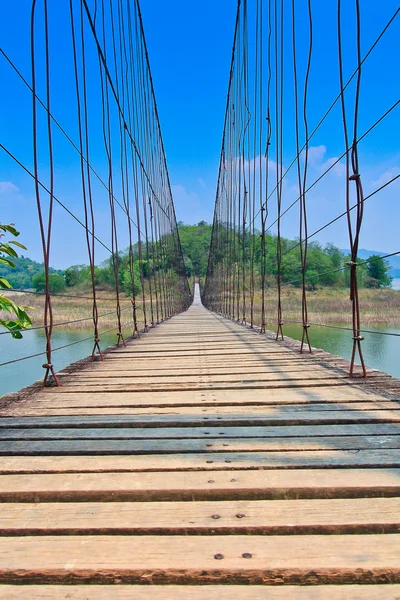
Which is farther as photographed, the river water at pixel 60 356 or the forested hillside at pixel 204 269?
the forested hillside at pixel 204 269

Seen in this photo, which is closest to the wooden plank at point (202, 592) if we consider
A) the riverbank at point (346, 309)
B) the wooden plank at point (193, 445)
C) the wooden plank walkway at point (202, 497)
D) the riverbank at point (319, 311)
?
the wooden plank walkway at point (202, 497)

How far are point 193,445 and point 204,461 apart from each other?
0.29 ft

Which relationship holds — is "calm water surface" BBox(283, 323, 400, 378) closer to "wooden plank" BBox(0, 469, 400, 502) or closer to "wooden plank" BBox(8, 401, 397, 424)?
"wooden plank" BBox(8, 401, 397, 424)

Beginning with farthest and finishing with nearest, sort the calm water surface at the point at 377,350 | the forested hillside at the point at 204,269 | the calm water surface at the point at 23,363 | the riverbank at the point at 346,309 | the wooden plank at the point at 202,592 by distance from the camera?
the riverbank at the point at 346,309 < the forested hillside at the point at 204,269 < the calm water surface at the point at 377,350 < the calm water surface at the point at 23,363 < the wooden plank at the point at 202,592

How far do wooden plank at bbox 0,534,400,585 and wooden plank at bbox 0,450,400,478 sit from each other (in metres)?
0.19

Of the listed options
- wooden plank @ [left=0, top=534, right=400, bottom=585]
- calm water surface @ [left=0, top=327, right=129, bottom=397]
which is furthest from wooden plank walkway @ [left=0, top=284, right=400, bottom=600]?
calm water surface @ [left=0, top=327, right=129, bottom=397]

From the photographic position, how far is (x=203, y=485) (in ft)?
2.46

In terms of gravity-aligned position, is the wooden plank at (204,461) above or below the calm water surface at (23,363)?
above

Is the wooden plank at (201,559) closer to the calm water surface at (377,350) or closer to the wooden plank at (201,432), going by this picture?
the wooden plank at (201,432)

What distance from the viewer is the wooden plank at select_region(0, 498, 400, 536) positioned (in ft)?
2.08

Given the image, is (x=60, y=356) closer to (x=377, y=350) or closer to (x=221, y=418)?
(x=377, y=350)

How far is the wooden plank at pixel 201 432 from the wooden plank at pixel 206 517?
0.27m

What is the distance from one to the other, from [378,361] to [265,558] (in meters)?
10.9

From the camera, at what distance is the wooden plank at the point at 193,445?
2.97 ft
